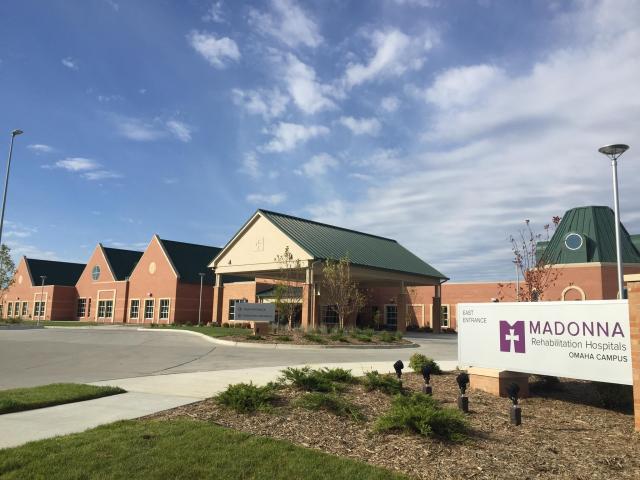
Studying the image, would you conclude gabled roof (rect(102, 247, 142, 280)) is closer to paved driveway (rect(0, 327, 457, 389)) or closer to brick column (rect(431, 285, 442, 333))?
brick column (rect(431, 285, 442, 333))

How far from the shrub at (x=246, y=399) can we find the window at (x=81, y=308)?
58.5 metres

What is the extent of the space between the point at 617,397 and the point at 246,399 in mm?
6317

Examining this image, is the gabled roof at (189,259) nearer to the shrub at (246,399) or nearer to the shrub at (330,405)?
the shrub at (246,399)

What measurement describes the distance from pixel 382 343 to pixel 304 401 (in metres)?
17.2

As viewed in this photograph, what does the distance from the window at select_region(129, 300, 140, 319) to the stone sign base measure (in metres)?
47.9

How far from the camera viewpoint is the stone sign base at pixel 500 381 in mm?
9812

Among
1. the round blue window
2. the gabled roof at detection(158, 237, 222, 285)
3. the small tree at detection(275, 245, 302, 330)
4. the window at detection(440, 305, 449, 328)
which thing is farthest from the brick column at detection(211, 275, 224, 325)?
the round blue window

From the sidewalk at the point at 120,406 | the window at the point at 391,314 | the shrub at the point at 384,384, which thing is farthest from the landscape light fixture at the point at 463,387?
the window at the point at 391,314

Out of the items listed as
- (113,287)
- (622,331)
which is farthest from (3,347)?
(113,287)

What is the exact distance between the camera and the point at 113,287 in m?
56.0

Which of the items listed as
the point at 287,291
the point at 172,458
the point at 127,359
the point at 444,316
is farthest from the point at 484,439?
the point at 444,316

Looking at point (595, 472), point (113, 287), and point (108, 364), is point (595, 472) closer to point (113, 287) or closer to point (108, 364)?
point (108, 364)

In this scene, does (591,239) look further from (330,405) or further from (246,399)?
(246,399)

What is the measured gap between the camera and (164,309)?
49562 millimetres
